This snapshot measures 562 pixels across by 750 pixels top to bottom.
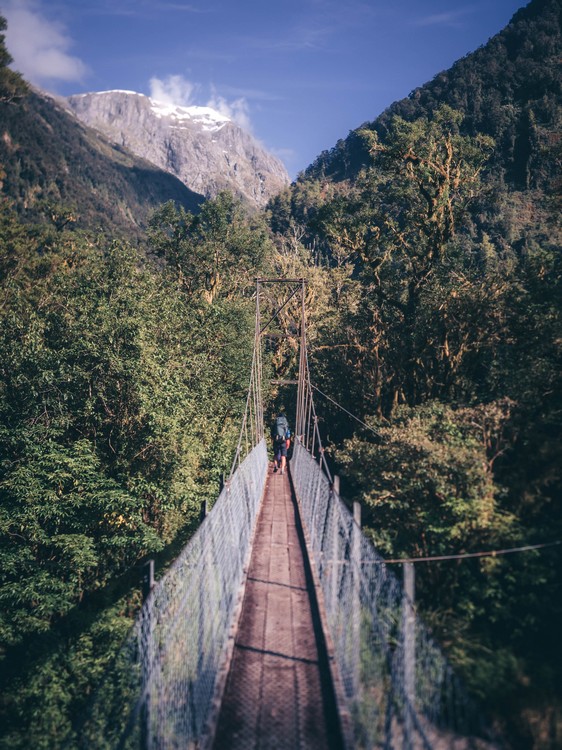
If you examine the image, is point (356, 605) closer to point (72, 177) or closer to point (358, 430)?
point (358, 430)

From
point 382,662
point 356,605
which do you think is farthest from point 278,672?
point 382,662

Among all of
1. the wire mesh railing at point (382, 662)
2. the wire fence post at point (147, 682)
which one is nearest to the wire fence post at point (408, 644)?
the wire mesh railing at point (382, 662)

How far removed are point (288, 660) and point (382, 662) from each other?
152cm

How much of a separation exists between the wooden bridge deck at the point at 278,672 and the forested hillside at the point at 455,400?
1.81 metres

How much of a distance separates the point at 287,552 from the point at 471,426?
16.3ft

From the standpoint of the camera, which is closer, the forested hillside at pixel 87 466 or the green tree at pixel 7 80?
the forested hillside at pixel 87 466

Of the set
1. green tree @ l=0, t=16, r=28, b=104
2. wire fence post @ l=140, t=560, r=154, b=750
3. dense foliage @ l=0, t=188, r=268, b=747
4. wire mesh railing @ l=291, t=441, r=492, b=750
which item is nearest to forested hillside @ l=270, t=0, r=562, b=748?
wire mesh railing @ l=291, t=441, r=492, b=750

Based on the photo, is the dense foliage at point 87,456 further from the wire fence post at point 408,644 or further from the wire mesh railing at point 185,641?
the wire fence post at point 408,644

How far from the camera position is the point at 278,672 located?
4250 millimetres

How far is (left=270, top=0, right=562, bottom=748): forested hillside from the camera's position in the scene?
7367 millimetres

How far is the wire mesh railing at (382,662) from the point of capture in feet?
8.26

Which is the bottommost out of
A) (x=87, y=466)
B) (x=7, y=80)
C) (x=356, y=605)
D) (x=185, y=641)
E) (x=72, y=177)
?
(x=185, y=641)

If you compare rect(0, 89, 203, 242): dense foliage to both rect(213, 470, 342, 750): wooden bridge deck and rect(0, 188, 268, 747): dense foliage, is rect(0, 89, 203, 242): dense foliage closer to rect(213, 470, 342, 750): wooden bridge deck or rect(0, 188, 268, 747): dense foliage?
rect(0, 188, 268, 747): dense foliage

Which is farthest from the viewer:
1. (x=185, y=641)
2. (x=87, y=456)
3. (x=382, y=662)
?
(x=87, y=456)
